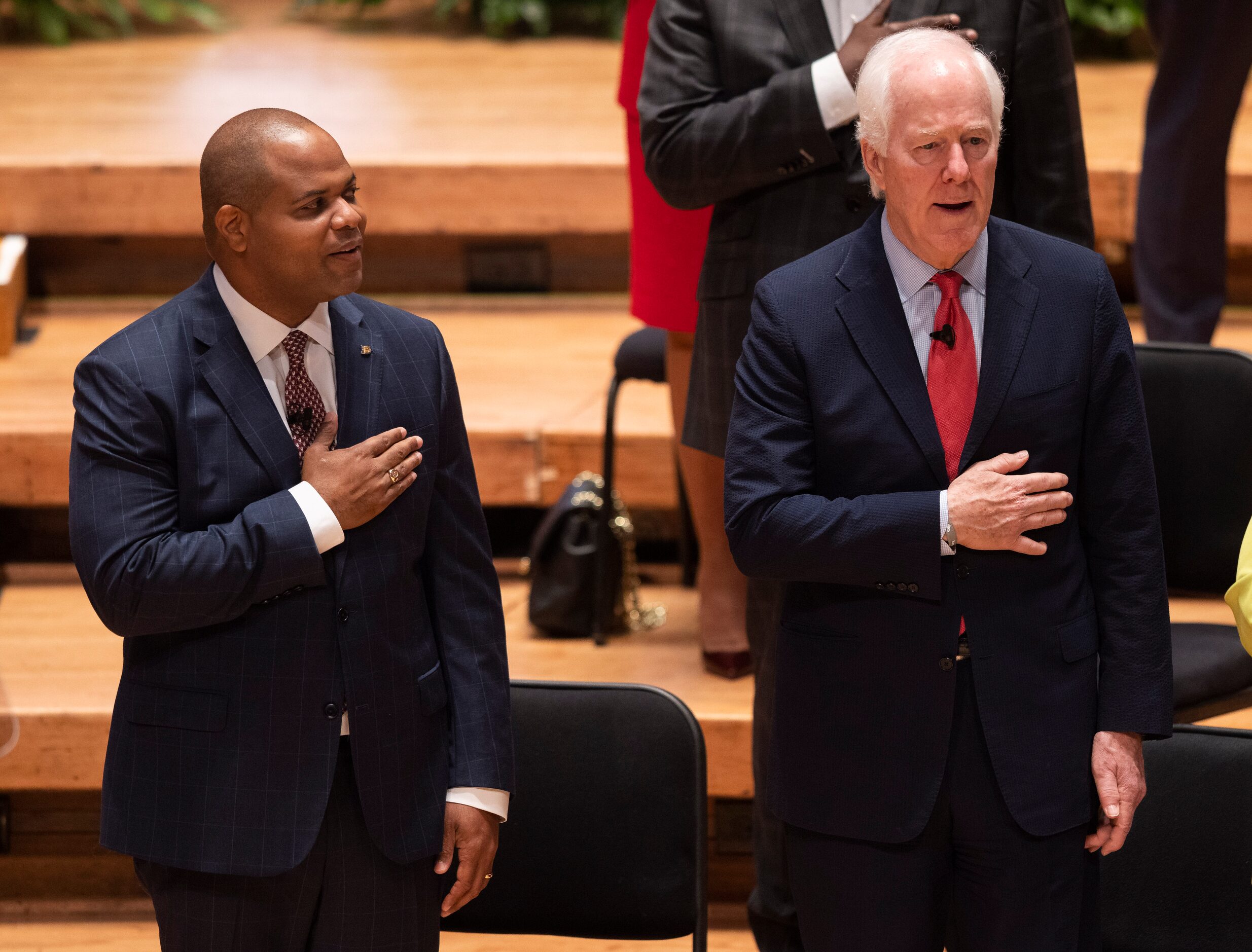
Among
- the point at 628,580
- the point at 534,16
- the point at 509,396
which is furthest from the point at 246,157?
the point at 534,16

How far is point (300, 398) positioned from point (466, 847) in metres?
0.55

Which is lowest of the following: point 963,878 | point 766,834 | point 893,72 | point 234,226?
point 766,834

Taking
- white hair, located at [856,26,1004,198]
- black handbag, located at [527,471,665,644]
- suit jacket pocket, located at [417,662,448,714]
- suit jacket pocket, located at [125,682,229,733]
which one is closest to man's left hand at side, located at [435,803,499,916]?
suit jacket pocket, located at [417,662,448,714]

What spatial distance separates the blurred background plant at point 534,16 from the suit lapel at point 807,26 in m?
4.29

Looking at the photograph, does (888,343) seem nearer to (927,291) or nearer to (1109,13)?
(927,291)

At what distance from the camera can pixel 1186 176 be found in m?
3.48

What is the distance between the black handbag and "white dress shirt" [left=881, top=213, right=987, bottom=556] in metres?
1.42

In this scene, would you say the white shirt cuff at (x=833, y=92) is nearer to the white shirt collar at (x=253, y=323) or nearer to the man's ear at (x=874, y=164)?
the man's ear at (x=874, y=164)

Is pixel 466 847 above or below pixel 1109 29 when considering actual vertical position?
below

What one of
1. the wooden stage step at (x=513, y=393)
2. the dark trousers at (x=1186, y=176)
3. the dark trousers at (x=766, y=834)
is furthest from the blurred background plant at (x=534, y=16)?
the dark trousers at (x=766, y=834)

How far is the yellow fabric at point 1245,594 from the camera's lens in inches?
69.7

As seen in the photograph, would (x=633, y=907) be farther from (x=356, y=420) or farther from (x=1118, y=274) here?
(x=1118, y=274)

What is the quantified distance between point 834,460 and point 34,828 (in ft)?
7.08

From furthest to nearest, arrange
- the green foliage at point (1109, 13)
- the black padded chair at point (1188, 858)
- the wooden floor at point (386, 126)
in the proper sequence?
the green foliage at point (1109, 13) < the wooden floor at point (386, 126) < the black padded chair at point (1188, 858)
